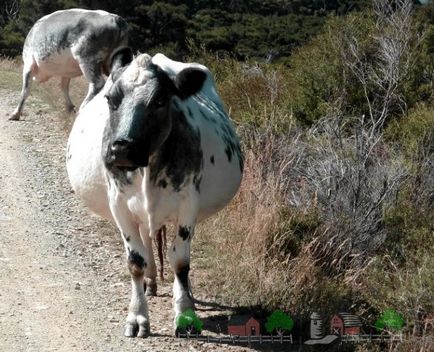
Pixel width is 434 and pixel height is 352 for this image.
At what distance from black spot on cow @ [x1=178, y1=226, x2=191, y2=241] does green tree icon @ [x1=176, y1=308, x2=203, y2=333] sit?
58 cm

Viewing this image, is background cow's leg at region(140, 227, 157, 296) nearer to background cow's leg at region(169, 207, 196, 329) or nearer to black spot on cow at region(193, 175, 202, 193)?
background cow's leg at region(169, 207, 196, 329)

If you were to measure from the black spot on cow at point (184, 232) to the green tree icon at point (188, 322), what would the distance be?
0.58 m

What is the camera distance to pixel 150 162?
650 cm

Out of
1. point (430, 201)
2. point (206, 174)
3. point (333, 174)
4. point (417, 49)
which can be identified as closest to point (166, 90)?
point (206, 174)

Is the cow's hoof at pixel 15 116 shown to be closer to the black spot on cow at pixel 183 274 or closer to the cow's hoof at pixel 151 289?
the cow's hoof at pixel 151 289

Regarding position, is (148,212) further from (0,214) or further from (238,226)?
(0,214)

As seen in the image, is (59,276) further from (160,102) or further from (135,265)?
(160,102)

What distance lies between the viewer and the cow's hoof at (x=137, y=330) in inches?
270

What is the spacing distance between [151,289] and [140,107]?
7.12ft

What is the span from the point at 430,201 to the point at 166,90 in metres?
5.24

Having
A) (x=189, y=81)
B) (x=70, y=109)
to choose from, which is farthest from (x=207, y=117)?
(x=70, y=109)

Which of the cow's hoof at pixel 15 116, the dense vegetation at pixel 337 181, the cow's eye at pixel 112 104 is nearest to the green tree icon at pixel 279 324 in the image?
the dense vegetation at pixel 337 181

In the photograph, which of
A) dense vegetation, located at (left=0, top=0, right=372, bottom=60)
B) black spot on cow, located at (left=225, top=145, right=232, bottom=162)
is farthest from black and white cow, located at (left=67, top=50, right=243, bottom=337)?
dense vegetation, located at (left=0, top=0, right=372, bottom=60)

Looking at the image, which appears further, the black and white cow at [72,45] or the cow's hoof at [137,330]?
the black and white cow at [72,45]
